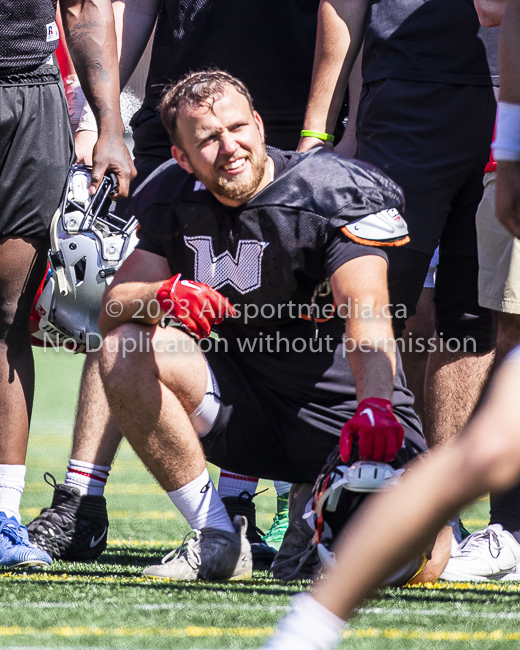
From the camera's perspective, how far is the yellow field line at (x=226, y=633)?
6.02 ft

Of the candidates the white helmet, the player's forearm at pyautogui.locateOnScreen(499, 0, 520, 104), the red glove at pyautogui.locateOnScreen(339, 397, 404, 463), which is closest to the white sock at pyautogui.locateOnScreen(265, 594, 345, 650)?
the red glove at pyautogui.locateOnScreen(339, 397, 404, 463)

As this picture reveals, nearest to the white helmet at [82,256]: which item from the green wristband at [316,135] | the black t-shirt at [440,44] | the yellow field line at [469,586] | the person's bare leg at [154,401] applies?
the person's bare leg at [154,401]

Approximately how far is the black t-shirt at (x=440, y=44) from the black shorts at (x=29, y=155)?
3.30 ft

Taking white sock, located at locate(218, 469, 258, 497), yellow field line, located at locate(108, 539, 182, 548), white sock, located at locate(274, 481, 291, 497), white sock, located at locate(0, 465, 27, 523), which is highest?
white sock, located at locate(0, 465, 27, 523)

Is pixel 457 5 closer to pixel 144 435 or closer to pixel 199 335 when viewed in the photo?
pixel 199 335

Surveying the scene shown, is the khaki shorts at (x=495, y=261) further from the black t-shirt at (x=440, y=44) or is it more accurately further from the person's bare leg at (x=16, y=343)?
the person's bare leg at (x=16, y=343)

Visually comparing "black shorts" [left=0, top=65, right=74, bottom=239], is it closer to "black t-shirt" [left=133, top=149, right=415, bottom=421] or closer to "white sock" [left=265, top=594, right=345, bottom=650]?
"black t-shirt" [left=133, top=149, right=415, bottom=421]

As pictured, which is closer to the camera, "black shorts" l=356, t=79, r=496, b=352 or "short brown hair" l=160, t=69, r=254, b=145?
"short brown hair" l=160, t=69, r=254, b=145

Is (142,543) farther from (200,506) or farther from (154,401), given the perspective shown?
(154,401)

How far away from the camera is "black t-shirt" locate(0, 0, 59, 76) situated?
A: 2787 mm

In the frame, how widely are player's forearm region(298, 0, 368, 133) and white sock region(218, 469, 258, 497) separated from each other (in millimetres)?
1100

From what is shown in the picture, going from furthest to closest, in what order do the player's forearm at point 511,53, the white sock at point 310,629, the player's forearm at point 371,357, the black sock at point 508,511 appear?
the black sock at point 508,511
the player's forearm at point 371,357
the player's forearm at point 511,53
the white sock at point 310,629

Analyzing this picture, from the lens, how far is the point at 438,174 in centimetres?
286

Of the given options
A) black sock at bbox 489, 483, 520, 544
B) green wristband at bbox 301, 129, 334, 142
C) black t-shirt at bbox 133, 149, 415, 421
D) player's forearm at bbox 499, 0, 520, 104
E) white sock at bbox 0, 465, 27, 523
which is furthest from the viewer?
green wristband at bbox 301, 129, 334, 142
